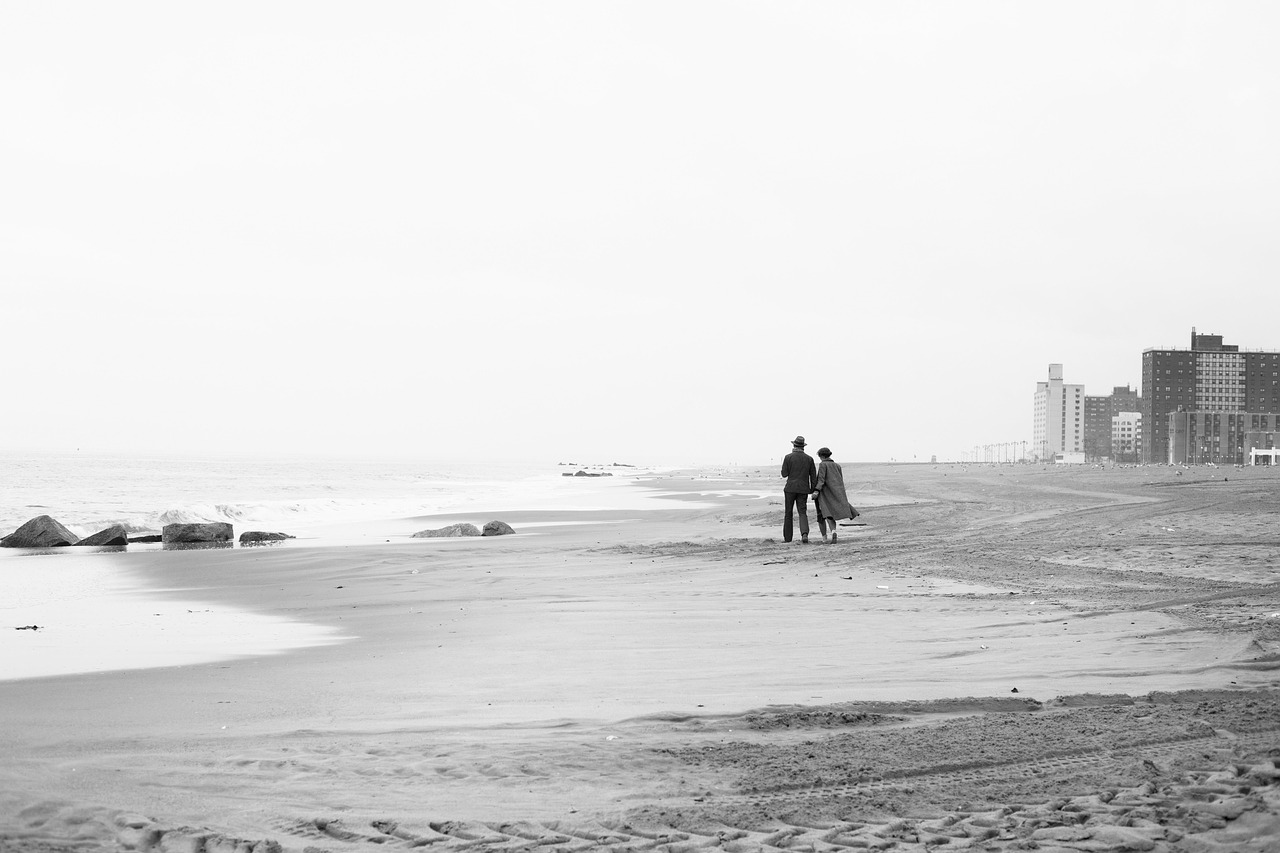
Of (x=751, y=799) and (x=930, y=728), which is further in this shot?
(x=930, y=728)

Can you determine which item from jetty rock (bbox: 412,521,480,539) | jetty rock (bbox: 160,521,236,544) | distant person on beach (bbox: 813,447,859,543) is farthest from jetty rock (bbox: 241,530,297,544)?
distant person on beach (bbox: 813,447,859,543)

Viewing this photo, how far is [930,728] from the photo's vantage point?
521 cm

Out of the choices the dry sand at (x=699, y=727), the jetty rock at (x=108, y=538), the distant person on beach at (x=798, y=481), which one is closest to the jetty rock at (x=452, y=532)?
the jetty rock at (x=108, y=538)

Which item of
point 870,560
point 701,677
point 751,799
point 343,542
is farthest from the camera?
point 343,542

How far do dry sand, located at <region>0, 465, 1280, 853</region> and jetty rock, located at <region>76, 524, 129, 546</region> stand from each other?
11117mm

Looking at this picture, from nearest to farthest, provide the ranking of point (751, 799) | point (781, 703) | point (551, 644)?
point (751, 799) → point (781, 703) → point (551, 644)

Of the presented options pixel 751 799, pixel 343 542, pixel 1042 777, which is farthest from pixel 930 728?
pixel 343 542

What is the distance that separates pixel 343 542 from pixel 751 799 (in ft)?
57.6

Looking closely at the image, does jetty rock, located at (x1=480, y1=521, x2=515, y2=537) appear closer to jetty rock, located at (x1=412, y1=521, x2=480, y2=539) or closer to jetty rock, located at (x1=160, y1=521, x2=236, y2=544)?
jetty rock, located at (x1=412, y1=521, x2=480, y2=539)

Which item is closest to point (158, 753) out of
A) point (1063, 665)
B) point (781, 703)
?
point (781, 703)

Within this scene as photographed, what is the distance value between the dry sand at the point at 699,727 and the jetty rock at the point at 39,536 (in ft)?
38.5

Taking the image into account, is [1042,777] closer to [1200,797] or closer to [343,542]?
[1200,797]

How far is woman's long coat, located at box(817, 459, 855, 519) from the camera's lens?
60.2 ft

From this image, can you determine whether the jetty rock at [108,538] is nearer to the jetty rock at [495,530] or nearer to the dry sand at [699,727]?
the jetty rock at [495,530]
